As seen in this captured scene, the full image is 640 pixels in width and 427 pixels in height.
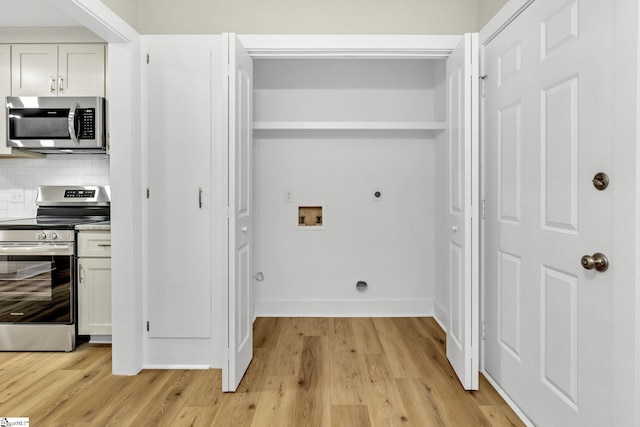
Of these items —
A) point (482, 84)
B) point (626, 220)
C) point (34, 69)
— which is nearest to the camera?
point (626, 220)

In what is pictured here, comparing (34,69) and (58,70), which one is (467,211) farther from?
(34,69)

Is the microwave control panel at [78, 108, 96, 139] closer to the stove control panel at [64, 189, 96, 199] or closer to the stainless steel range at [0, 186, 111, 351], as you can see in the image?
the stove control panel at [64, 189, 96, 199]

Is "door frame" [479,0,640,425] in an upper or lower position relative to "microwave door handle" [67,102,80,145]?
lower

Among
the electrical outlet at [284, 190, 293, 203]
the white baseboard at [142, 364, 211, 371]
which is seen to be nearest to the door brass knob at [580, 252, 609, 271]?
the white baseboard at [142, 364, 211, 371]

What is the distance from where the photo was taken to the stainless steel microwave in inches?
115

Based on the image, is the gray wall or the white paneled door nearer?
the white paneled door

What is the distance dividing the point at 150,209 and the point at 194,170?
0.40 m

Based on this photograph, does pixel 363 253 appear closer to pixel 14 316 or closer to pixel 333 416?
pixel 333 416

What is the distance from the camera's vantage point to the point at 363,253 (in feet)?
12.0

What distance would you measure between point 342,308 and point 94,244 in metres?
2.19

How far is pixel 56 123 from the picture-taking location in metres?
2.96

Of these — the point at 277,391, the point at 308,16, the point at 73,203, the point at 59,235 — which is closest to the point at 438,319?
the point at 277,391

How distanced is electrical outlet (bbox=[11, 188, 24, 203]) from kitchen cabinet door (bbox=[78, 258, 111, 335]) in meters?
1.21

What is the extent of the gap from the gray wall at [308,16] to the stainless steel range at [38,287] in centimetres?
168
